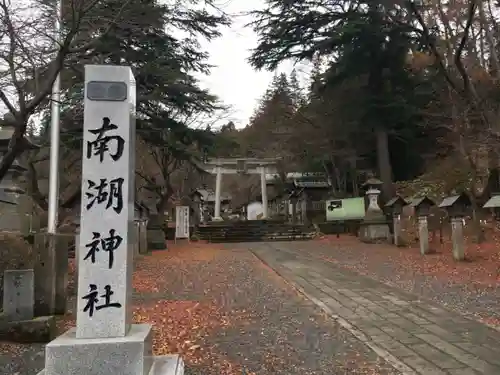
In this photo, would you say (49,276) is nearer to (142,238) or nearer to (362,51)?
(142,238)

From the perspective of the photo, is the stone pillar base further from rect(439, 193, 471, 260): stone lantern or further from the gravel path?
rect(439, 193, 471, 260): stone lantern

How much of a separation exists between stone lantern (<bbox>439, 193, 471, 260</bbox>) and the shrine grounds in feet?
2.11

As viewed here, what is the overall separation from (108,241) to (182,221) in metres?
20.0

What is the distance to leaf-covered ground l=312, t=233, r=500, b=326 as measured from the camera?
8.02 meters

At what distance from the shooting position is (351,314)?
7309mm

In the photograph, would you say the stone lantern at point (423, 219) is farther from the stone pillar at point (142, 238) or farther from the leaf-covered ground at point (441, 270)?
the stone pillar at point (142, 238)

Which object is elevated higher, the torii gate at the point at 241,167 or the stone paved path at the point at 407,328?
the torii gate at the point at 241,167

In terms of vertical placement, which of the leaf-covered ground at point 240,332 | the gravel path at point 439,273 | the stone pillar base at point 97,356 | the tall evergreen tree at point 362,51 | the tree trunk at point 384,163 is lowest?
the leaf-covered ground at point 240,332

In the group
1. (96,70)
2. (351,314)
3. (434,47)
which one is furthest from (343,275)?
(96,70)

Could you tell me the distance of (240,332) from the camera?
6359mm

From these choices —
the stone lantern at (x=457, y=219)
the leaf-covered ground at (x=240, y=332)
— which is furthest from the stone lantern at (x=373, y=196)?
the leaf-covered ground at (x=240, y=332)

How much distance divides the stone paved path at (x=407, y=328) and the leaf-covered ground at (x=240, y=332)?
A: 30 cm

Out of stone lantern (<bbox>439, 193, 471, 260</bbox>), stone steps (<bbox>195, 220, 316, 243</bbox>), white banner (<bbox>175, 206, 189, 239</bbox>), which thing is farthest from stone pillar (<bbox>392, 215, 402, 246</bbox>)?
white banner (<bbox>175, 206, 189, 239</bbox>)

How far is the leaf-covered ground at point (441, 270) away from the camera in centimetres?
802
